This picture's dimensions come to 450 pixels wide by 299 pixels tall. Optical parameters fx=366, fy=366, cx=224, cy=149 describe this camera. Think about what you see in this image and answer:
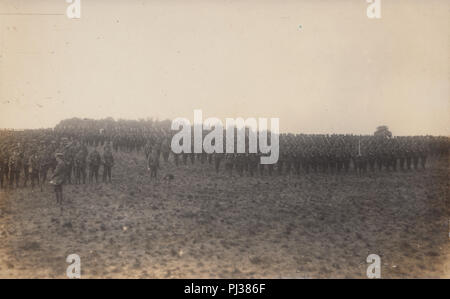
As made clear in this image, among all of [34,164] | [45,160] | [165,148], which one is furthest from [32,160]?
[165,148]

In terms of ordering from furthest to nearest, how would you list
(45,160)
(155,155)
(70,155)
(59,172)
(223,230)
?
(155,155), (70,155), (45,160), (59,172), (223,230)

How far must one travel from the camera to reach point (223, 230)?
12.3 meters

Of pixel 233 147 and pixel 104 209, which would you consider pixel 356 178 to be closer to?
pixel 233 147

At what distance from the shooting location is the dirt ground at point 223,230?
9820 millimetres

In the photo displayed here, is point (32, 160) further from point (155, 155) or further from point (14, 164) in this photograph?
point (155, 155)

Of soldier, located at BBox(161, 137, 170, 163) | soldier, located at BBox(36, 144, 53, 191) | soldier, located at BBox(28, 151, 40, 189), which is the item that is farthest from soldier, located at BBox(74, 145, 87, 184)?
soldier, located at BBox(161, 137, 170, 163)

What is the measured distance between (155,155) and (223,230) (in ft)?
23.9

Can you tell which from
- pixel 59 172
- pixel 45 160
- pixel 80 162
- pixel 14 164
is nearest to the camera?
pixel 59 172

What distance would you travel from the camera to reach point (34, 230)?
1141cm

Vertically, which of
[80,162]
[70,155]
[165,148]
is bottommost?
[80,162]

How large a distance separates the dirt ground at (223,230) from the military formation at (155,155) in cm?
117

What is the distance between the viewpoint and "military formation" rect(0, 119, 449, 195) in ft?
50.8

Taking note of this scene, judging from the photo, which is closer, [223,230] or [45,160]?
[223,230]

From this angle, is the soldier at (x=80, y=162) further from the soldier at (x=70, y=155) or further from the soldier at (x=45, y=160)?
the soldier at (x=45, y=160)
